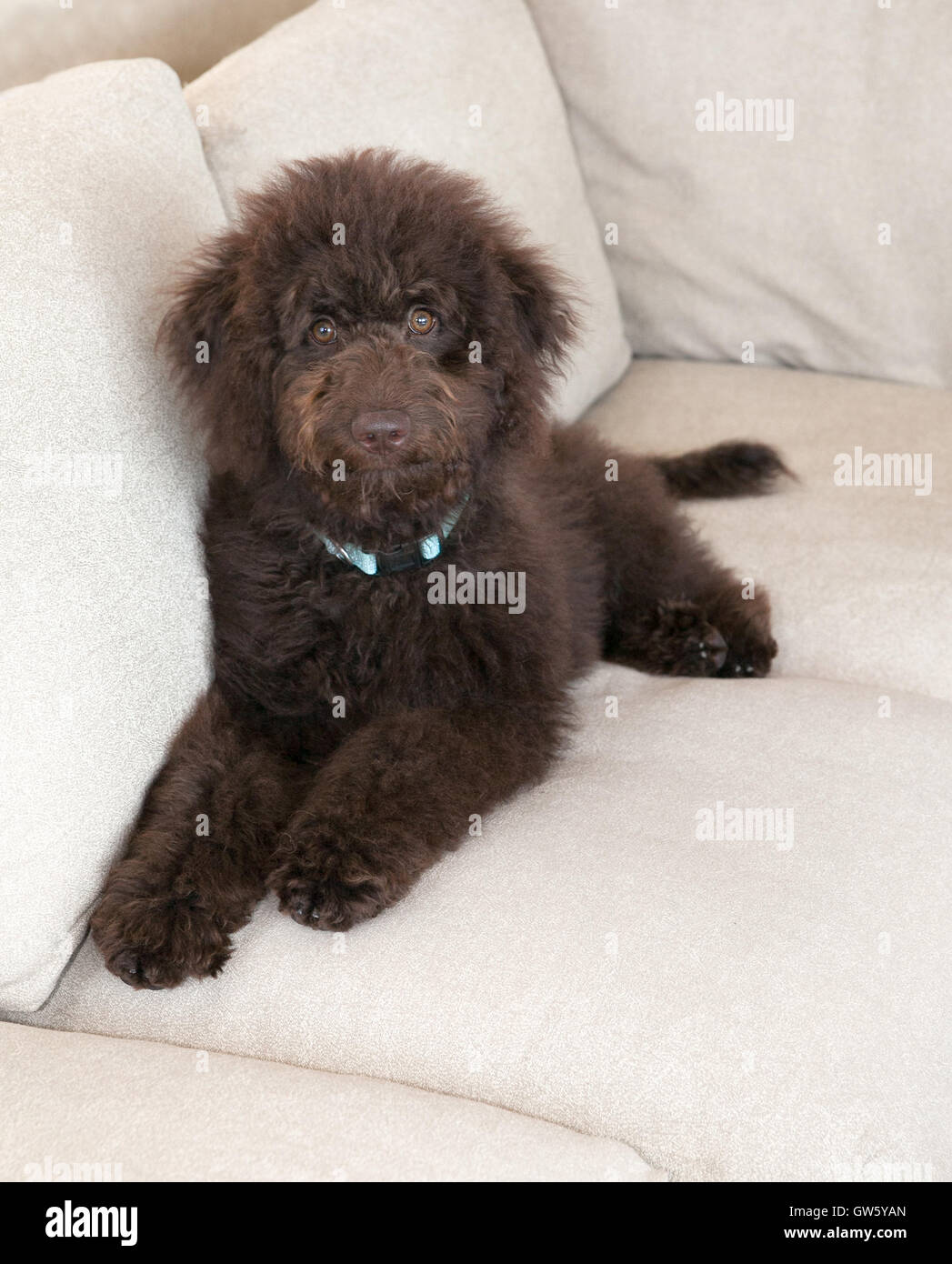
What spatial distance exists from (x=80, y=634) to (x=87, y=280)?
1.68 ft

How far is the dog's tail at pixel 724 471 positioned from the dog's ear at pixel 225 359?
49.3 inches

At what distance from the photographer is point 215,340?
5.91 ft

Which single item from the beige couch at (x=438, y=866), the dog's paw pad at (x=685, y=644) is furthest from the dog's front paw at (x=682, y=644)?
the beige couch at (x=438, y=866)

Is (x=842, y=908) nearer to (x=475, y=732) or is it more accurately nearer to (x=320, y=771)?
(x=475, y=732)

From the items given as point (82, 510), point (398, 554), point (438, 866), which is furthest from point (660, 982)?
point (82, 510)

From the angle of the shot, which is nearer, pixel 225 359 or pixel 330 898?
pixel 330 898

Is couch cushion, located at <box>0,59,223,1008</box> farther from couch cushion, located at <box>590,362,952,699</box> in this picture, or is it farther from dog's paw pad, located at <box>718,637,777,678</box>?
couch cushion, located at <box>590,362,952,699</box>

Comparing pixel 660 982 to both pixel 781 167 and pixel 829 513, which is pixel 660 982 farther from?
pixel 781 167

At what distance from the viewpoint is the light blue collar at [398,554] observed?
6.21 feet

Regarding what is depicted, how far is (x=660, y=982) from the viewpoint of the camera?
4.83ft

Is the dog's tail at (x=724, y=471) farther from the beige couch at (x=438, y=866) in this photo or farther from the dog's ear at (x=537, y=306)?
the dog's ear at (x=537, y=306)

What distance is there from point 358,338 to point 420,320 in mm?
96
